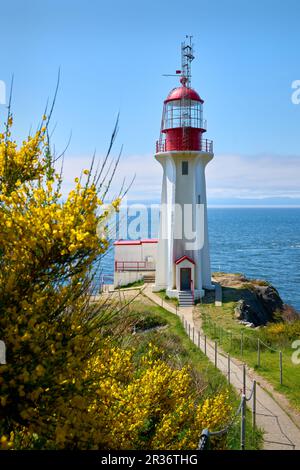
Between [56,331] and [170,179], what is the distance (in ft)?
83.8

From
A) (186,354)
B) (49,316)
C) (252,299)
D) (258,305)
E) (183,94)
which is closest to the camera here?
(49,316)

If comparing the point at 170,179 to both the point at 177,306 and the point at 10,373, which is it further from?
the point at 10,373

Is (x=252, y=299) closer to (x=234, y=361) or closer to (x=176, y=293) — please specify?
(x=176, y=293)

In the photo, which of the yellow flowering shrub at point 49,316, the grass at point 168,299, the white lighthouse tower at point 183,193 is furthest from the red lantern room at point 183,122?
the yellow flowering shrub at point 49,316

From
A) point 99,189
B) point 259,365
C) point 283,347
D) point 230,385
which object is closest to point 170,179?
point 283,347

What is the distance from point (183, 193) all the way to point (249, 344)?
12621 mm

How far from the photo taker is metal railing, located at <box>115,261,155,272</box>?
36500mm

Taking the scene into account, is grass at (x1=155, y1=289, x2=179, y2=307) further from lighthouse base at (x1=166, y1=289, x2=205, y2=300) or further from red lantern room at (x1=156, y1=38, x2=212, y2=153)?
red lantern room at (x1=156, y1=38, x2=212, y2=153)

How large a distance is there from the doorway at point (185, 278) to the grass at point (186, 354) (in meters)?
3.30

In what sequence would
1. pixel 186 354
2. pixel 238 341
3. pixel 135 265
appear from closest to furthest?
pixel 186 354, pixel 238 341, pixel 135 265

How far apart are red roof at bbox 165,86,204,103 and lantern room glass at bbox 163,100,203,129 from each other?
0.28 m

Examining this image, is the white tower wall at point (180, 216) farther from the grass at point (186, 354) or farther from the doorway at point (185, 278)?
the grass at point (186, 354)

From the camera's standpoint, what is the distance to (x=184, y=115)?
30.2 metres

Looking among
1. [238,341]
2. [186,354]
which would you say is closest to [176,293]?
[238,341]
